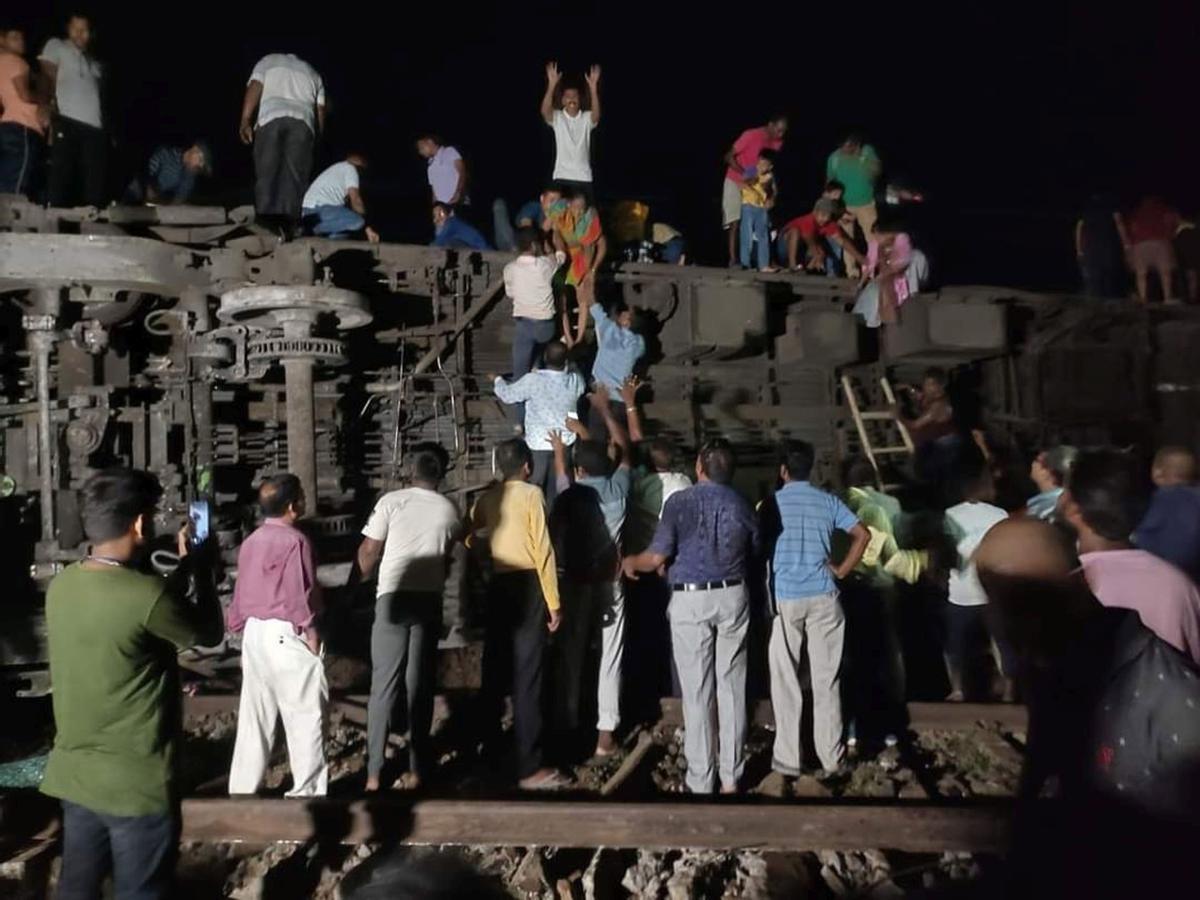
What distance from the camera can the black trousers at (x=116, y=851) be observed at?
9.73 ft

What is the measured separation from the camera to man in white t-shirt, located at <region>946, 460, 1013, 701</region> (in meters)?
5.96

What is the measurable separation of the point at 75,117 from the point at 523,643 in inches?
274

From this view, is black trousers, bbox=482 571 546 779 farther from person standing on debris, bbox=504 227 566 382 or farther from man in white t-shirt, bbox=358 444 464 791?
person standing on debris, bbox=504 227 566 382

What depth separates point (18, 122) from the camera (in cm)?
777

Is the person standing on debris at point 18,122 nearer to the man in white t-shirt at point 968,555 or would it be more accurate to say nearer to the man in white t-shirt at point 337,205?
the man in white t-shirt at point 337,205

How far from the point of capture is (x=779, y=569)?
5.29m

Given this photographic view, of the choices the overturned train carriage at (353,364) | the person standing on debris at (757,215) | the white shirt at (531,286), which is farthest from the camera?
the person standing on debris at (757,215)

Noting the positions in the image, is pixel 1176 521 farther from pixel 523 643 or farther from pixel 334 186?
pixel 334 186

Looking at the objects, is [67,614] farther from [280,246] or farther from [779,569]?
[280,246]

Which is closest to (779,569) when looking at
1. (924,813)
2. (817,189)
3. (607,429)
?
(924,813)

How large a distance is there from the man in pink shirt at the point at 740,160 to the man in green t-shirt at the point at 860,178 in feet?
3.61

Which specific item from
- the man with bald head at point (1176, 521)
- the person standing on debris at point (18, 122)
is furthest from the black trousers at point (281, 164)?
the man with bald head at point (1176, 521)

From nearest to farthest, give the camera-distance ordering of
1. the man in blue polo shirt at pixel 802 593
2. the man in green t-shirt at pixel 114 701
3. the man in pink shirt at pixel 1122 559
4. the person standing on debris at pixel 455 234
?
the man in pink shirt at pixel 1122 559 → the man in green t-shirt at pixel 114 701 → the man in blue polo shirt at pixel 802 593 → the person standing on debris at pixel 455 234

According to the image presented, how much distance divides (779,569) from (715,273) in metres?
5.55
